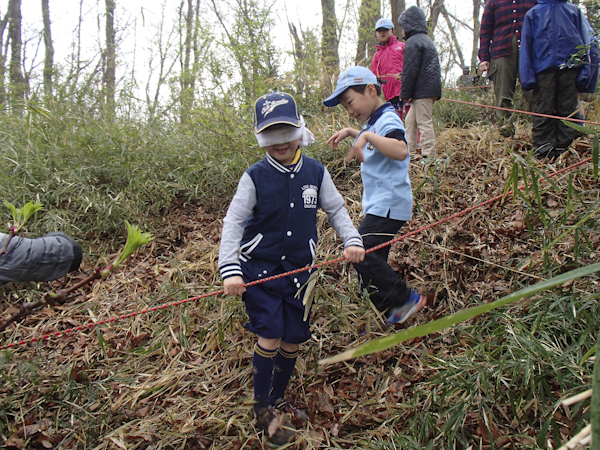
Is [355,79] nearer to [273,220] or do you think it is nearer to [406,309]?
[273,220]

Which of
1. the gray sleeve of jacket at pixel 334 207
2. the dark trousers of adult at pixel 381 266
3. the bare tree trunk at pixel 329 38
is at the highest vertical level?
the bare tree trunk at pixel 329 38

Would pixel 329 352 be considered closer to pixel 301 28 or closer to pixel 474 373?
pixel 474 373

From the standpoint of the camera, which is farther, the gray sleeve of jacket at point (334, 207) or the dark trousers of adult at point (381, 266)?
the dark trousers of adult at point (381, 266)

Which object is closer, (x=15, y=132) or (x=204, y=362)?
(x=204, y=362)

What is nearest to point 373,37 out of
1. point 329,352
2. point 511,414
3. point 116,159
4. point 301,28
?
point 301,28

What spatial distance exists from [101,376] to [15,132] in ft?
12.2

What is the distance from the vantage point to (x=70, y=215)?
3943 millimetres

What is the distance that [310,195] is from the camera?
2027 millimetres

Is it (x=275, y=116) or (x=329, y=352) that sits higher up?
(x=275, y=116)

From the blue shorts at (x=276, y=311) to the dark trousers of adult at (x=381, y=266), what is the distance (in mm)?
591

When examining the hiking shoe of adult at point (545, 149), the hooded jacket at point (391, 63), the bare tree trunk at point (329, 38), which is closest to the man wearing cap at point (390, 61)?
the hooded jacket at point (391, 63)

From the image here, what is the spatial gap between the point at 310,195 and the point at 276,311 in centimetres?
63

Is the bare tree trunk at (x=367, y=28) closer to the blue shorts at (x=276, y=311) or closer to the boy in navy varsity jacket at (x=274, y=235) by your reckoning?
the boy in navy varsity jacket at (x=274, y=235)

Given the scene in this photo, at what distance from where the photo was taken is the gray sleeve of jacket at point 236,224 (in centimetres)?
184
